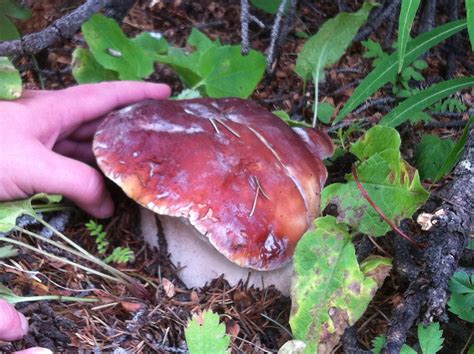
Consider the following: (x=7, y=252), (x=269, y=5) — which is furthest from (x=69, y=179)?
(x=269, y=5)

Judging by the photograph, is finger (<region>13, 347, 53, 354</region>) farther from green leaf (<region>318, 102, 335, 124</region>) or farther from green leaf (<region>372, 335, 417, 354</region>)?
green leaf (<region>318, 102, 335, 124</region>)

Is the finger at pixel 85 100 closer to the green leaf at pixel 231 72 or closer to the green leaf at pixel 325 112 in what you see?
the green leaf at pixel 231 72

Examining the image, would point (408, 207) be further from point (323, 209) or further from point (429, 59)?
point (429, 59)

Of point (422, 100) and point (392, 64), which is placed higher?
point (392, 64)

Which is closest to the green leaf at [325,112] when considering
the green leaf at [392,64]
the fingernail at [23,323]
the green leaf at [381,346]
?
the green leaf at [392,64]

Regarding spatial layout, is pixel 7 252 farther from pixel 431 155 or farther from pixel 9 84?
pixel 431 155

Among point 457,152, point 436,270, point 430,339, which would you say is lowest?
point 430,339

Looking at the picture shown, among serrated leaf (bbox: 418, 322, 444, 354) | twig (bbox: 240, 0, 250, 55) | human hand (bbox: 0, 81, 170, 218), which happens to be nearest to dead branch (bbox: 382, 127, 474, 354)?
serrated leaf (bbox: 418, 322, 444, 354)

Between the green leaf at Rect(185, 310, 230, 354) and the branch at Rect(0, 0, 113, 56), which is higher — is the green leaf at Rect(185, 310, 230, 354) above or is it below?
below
